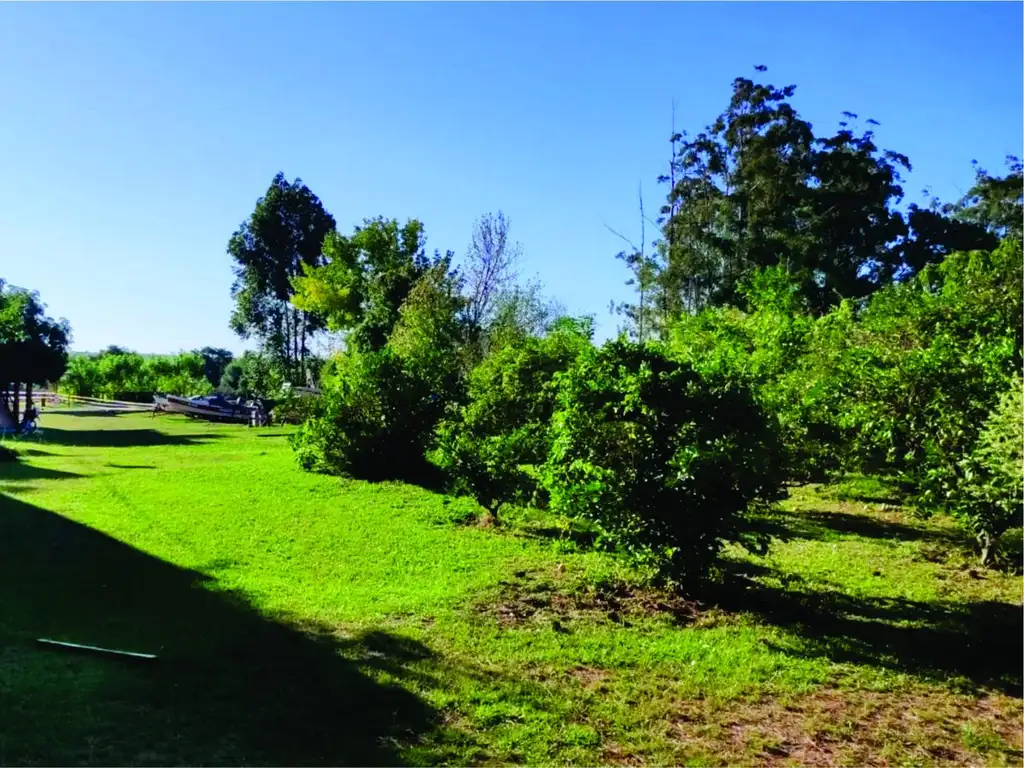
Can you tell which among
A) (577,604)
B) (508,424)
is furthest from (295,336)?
(577,604)

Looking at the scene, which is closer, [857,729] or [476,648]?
[857,729]

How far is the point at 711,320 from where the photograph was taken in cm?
1534

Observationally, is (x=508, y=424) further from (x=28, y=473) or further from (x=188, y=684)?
(x=28, y=473)

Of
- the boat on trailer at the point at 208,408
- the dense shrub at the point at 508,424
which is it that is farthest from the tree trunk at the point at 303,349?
the dense shrub at the point at 508,424

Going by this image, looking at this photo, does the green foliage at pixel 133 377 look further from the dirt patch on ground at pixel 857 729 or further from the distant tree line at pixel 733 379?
the dirt patch on ground at pixel 857 729

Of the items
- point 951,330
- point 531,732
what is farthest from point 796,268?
point 531,732

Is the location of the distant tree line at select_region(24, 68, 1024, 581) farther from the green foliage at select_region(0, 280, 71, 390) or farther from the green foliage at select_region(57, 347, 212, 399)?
the green foliage at select_region(57, 347, 212, 399)

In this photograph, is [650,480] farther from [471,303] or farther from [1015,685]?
[471,303]

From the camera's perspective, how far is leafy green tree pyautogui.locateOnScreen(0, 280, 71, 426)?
914 inches

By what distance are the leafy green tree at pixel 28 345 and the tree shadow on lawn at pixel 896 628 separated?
22.4 meters

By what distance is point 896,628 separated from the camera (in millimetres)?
6477

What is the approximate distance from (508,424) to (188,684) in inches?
297

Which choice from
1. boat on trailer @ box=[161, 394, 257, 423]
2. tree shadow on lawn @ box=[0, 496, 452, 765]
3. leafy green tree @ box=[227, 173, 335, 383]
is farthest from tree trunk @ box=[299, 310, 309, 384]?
tree shadow on lawn @ box=[0, 496, 452, 765]

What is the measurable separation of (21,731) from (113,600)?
269 cm
